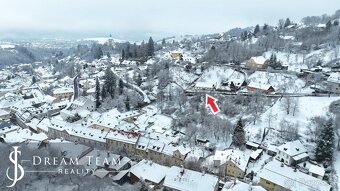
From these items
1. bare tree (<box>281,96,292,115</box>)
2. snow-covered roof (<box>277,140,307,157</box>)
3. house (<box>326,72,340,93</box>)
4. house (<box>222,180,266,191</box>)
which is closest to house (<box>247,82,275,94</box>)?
bare tree (<box>281,96,292,115</box>)

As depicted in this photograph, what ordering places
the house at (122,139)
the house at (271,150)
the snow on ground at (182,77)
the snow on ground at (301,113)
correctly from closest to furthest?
the house at (271,150) → the house at (122,139) → the snow on ground at (301,113) → the snow on ground at (182,77)

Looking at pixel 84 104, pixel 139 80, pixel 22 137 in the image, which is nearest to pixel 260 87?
pixel 139 80

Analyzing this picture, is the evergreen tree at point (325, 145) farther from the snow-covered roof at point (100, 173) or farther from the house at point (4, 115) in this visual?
the house at point (4, 115)

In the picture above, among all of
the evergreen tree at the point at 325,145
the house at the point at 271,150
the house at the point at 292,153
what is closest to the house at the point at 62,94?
the house at the point at 271,150

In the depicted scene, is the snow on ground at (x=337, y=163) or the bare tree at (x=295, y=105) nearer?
the snow on ground at (x=337, y=163)

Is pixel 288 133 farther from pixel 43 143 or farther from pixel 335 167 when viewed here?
pixel 43 143

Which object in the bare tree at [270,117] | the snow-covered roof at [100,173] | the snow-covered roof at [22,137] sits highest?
the bare tree at [270,117]

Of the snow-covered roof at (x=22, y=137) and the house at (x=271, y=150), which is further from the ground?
the house at (x=271, y=150)

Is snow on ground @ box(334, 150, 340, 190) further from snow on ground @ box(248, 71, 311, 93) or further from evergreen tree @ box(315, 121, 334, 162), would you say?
snow on ground @ box(248, 71, 311, 93)
